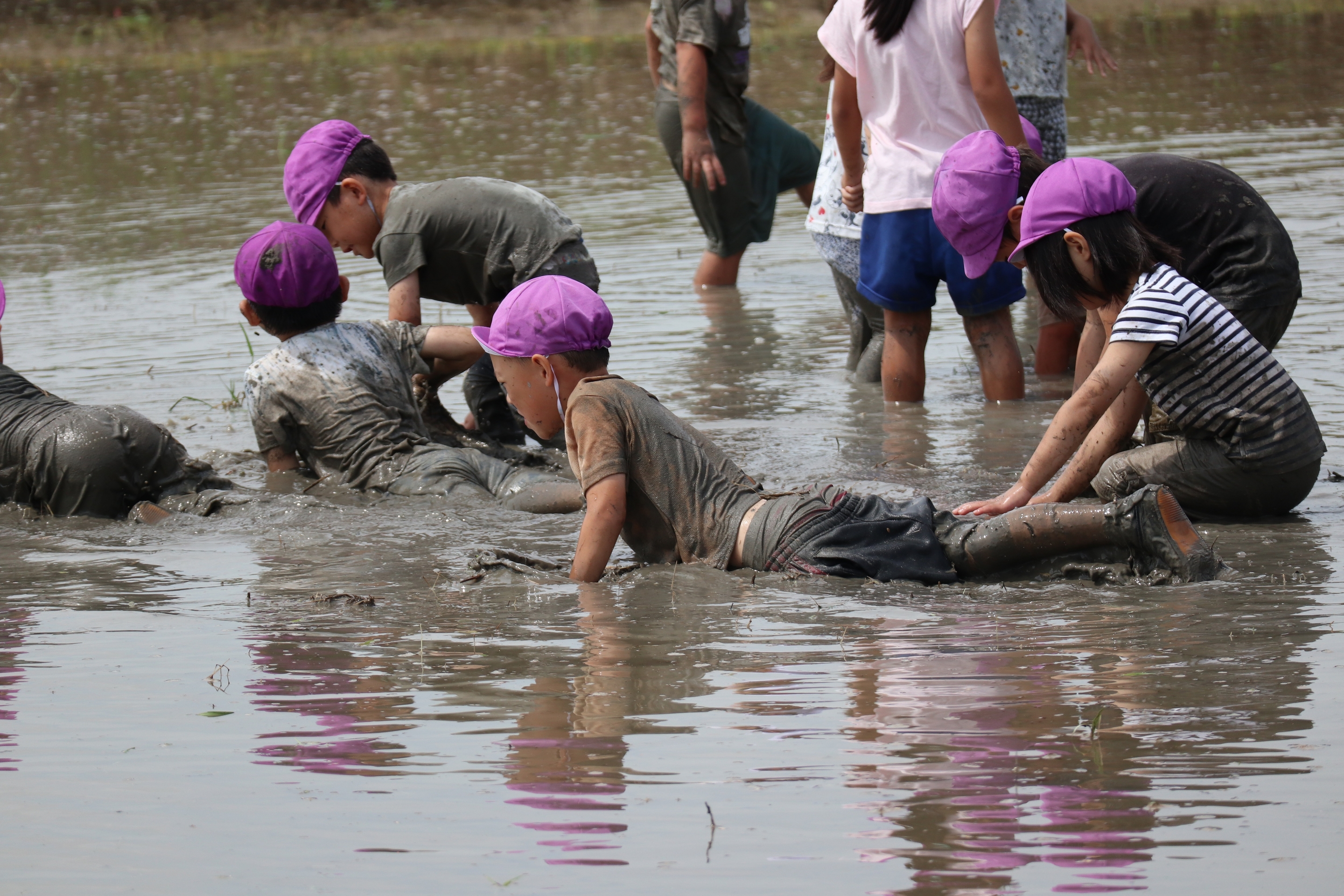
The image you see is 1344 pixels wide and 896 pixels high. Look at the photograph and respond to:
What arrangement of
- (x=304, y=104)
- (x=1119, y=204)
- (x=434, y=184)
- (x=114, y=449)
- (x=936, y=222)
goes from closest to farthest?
(x=1119, y=204), (x=936, y=222), (x=114, y=449), (x=434, y=184), (x=304, y=104)

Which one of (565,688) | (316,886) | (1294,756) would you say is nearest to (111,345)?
(565,688)

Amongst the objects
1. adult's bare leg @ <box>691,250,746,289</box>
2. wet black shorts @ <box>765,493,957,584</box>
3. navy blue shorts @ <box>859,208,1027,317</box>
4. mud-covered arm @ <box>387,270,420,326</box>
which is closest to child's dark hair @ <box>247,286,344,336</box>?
mud-covered arm @ <box>387,270,420,326</box>

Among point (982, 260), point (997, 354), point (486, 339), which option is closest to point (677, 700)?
point (486, 339)

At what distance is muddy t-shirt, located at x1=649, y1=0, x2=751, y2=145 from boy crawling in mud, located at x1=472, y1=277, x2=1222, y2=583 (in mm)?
4104

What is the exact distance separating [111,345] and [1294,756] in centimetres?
694

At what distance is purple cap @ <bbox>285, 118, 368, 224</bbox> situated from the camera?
583 centimetres

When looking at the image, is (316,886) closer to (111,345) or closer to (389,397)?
(389,397)

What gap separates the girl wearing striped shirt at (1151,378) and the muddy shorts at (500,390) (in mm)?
2140

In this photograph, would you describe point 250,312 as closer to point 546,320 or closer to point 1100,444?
point 546,320

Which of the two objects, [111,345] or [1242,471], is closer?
[1242,471]

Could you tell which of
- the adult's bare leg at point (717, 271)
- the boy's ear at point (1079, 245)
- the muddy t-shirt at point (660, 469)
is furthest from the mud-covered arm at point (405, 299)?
the adult's bare leg at point (717, 271)

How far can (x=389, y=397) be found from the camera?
227 inches

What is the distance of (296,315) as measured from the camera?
18.8 ft

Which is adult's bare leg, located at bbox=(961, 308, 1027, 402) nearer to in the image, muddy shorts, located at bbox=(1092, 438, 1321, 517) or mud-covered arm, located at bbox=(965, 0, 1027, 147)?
mud-covered arm, located at bbox=(965, 0, 1027, 147)
